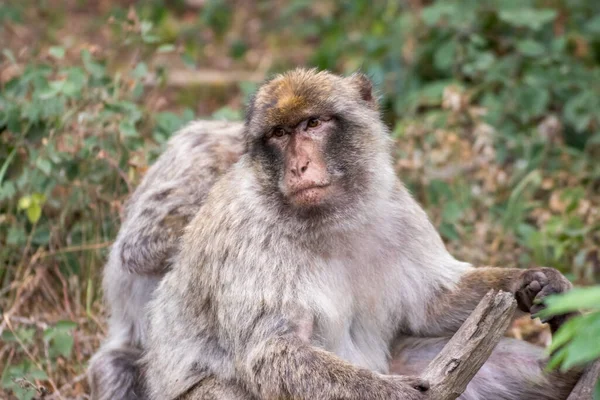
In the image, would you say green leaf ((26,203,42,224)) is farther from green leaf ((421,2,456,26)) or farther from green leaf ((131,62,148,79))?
green leaf ((421,2,456,26))

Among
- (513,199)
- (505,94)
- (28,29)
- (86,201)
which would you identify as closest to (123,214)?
(86,201)

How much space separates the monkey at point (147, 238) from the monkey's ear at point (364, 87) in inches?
35.2

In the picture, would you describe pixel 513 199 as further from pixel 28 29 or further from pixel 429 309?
pixel 28 29

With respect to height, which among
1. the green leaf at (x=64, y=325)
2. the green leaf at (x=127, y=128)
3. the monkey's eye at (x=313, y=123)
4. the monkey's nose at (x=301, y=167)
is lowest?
the green leaf at (x=64, y=325)

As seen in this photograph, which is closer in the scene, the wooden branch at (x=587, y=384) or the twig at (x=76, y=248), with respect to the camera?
the wooden branch at (x=587, y=384)

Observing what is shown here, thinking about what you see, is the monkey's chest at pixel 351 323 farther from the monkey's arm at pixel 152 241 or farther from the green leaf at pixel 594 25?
the green leaf at pixel 594 25

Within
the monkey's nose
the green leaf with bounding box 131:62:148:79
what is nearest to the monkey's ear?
the monkey's nose

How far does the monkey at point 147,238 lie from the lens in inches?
209

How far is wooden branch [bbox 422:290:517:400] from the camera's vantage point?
392 centimetres

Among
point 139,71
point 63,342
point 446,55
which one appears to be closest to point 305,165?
point 63,342

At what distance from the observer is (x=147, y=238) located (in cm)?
536

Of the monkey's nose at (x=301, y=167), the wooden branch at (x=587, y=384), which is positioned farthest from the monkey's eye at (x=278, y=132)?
the wooden branch at (x=587, y=384)

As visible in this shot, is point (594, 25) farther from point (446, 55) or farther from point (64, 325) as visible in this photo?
point (64, 325)

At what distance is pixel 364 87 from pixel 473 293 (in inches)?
41.7
